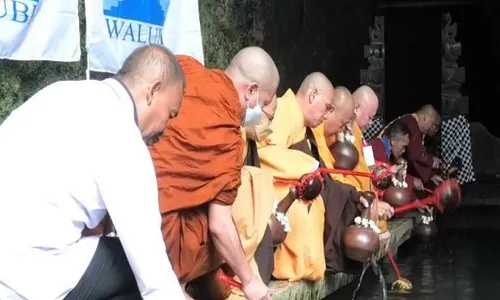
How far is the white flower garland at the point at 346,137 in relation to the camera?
6.80 m

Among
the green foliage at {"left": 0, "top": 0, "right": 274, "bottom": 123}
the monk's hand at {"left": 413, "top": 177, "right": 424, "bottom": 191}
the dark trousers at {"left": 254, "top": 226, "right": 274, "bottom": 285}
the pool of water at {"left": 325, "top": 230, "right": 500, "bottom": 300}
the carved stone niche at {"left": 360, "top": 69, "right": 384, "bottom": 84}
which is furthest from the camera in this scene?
the carved stone niche at {"left": 360, "top": 69, "right": 384, "bottom": 84}

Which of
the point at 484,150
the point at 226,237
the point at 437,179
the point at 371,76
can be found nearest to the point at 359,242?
the point at 226,237

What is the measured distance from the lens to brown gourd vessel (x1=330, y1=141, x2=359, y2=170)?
258 inches

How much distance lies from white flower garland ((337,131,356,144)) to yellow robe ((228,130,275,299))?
202 centimetres

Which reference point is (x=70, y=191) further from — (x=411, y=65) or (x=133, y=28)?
(x=411, y=65)

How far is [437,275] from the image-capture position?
24.8ft

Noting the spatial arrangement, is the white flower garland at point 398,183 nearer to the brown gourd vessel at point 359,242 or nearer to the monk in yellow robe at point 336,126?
the monk in yellow robe at point 336,126

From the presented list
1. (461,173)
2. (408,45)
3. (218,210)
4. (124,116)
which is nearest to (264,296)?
(218,210)

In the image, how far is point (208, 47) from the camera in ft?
23.1

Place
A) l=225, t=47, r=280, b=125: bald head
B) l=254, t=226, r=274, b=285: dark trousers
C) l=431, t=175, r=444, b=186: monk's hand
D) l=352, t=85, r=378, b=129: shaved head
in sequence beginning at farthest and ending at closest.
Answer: l=431, t=175, r=444, b=186: monk's hand < l=352, t=85, r=378, b=129: shaved head < l=254, t=226, r=274, b=285: dark trousers < l=225, t=47, r=280, b=125: bald head

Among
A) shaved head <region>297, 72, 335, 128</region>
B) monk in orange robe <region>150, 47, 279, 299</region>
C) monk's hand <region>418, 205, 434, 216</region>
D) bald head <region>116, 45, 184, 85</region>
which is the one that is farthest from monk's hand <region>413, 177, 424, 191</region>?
bald head <region>116, 45, 184, 85</region>

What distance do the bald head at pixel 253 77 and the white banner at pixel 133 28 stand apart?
680 mm

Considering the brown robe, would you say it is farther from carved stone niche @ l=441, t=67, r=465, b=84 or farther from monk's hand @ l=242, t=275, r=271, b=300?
carved stone niche @ l=441, t=67, r=465, b=84

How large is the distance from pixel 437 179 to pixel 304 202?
3.77 m
